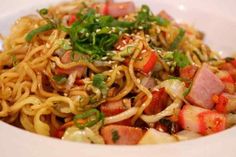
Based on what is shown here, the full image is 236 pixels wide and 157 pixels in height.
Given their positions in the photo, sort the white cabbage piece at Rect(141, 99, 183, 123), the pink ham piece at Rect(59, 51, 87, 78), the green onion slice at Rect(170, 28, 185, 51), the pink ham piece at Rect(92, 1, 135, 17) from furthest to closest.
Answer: the pink ham piece at Rect(92, 1, 135, 17), the green onion slice at Rect(170, 28, 185, 51), the pink ham piece at Rect(59, 51, 87, 78), the white cabbage piece at Rect(141, 99, 183, 123)

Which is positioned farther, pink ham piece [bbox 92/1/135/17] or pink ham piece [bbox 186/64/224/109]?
pink ham piece [bbox 92/1/135/17]

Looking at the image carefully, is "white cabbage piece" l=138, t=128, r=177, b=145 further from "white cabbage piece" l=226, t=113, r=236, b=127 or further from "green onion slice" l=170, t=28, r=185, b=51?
"green onion slice" l=170, t=28, r=185, b=51

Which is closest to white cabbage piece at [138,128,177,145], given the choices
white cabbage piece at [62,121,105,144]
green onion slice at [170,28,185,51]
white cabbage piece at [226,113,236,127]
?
white cabbage piece at [62,121,105,144]

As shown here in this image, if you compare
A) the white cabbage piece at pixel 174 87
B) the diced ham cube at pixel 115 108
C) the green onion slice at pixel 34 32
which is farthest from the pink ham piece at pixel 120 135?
the green onion slice at pixel 34 32

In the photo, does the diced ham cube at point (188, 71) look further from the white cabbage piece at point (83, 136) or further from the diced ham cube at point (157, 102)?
the white cabbage piece at point (83, 136)

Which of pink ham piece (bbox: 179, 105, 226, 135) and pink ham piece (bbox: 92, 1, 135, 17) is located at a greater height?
pink ham piece (bbox: 92, 1, 135, 17)

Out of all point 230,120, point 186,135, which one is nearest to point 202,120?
point 186,135
